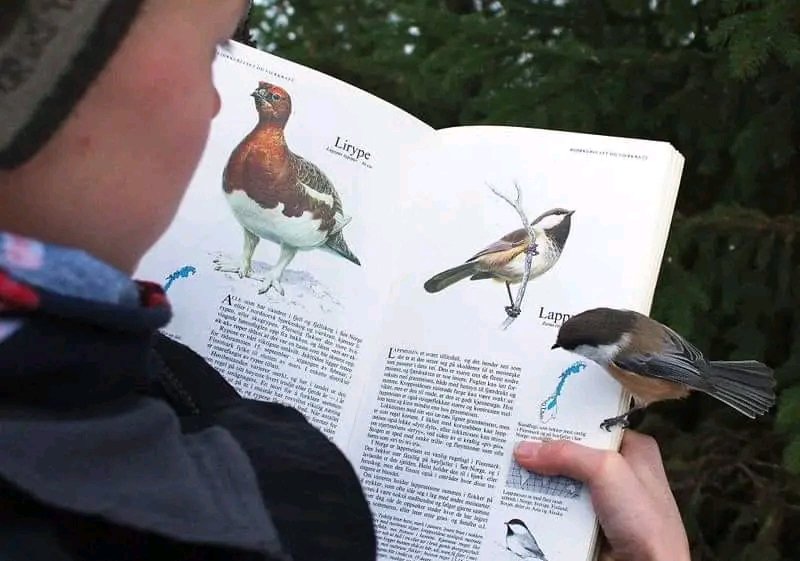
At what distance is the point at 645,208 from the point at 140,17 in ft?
1.73

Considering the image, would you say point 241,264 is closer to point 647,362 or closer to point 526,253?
point 526,253

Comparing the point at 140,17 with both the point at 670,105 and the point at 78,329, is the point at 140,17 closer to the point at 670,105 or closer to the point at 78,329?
the point at 78,329

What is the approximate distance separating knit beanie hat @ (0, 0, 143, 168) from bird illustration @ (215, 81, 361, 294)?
0.46 meters

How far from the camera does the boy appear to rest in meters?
0.41

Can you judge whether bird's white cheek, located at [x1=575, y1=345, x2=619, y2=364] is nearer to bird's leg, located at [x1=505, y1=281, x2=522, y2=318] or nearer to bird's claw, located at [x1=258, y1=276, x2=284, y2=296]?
bird's leg, located at [x1=505, y1=281, x2=522, y2=318]

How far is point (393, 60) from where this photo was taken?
4.83ft

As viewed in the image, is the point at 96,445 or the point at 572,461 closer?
the point at 96,445

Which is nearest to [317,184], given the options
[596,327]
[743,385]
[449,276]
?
[449,276]

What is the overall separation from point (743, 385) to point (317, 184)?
429 mm

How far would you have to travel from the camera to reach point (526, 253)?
88cm

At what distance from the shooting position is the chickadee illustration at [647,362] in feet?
2.61

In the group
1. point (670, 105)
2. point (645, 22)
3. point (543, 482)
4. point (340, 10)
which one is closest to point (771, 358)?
point (670, 105)

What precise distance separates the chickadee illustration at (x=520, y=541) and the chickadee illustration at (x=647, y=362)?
110 millimetres

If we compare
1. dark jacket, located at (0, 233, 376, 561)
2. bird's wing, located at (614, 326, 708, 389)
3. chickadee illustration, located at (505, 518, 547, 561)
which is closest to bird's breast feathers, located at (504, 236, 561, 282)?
bird's wing, located at (614, 326, 708, 389)
